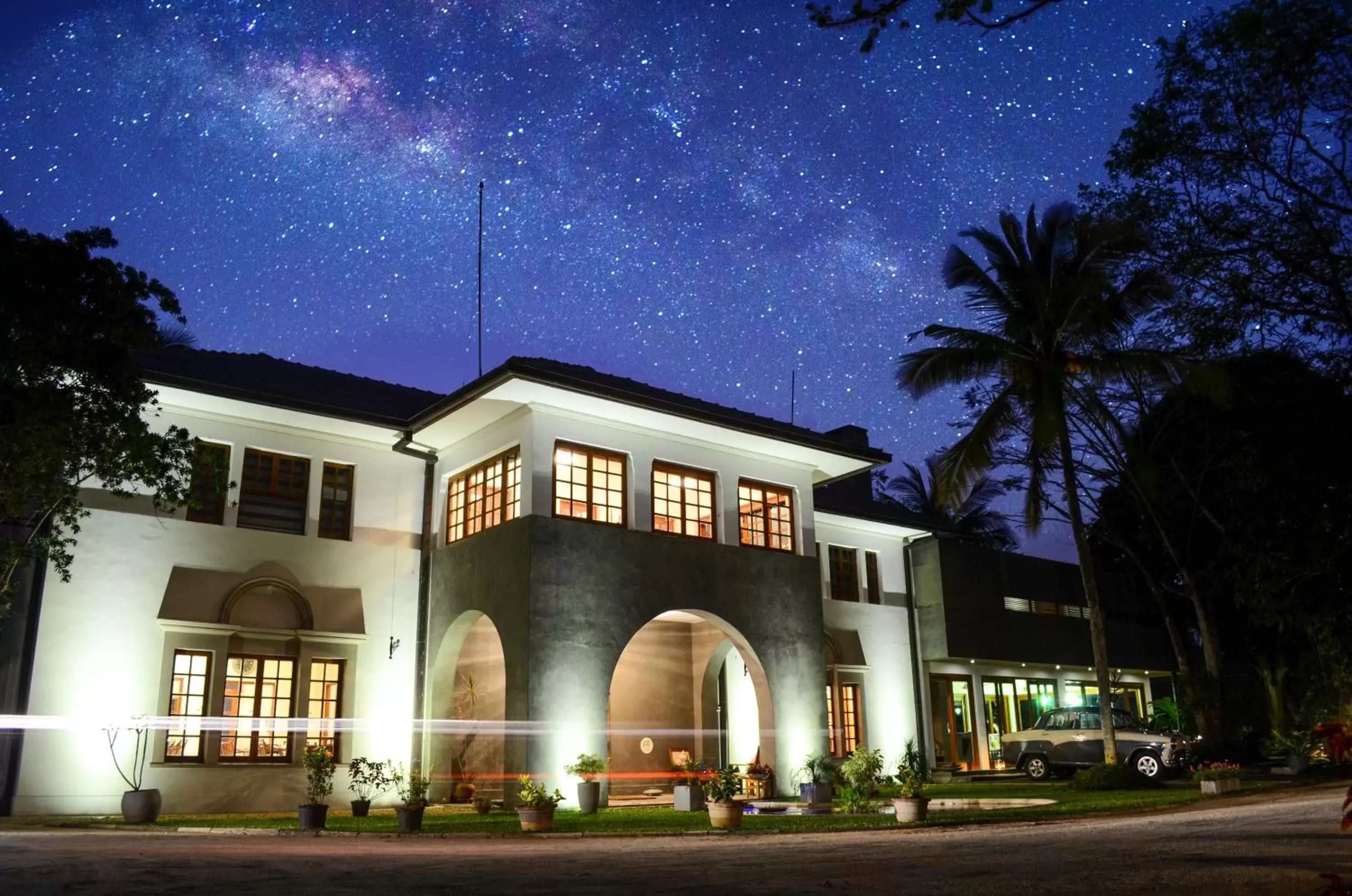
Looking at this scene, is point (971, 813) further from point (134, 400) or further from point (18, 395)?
point (18, 395)

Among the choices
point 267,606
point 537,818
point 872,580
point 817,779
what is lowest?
point 537,818

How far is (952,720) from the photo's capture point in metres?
26.7

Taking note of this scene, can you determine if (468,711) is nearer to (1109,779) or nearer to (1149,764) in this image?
(1109,779)

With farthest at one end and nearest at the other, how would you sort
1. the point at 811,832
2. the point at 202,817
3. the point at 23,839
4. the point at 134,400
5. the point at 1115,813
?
the point at 202,817 → the point at 1115,813 → the point at 134,400 → the point at 811,832 → the point at 23,839

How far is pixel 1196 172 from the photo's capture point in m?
15.4

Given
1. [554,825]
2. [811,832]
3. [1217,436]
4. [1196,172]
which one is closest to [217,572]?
[554,825]

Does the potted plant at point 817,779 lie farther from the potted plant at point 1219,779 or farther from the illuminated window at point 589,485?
the potted plant at point 1219,779

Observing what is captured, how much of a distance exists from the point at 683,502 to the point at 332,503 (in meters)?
6.08

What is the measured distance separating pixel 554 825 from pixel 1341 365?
14119 millimetres


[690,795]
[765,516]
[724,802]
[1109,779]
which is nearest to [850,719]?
[765,516]

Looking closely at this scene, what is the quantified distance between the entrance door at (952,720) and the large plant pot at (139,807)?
17.8m

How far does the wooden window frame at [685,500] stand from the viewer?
60.3 ft

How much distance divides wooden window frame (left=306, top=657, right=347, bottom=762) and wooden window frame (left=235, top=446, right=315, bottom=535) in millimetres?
2227

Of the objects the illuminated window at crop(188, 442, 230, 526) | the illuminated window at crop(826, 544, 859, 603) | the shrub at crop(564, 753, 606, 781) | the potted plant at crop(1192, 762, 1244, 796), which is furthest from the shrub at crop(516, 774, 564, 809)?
the illuminated window at crop(826, 544, 859, 603)
